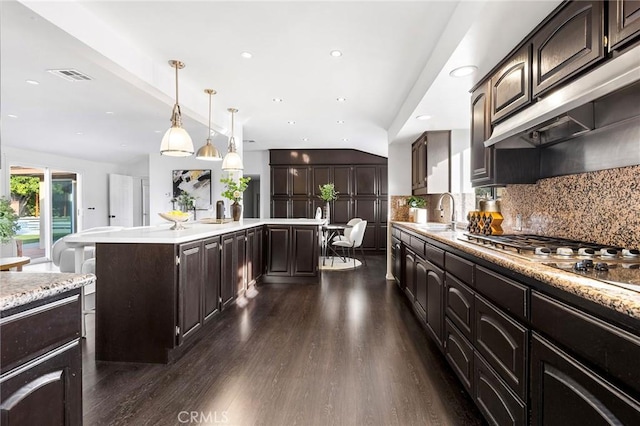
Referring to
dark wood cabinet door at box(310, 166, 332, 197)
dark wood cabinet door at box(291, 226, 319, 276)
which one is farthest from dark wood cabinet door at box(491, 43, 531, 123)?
dark wood cabinet door at box(310, 166, 332, 197)

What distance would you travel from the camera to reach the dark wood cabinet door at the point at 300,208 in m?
8.45

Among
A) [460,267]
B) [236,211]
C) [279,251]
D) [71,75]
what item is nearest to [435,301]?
[460,267]

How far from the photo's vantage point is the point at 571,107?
136cm

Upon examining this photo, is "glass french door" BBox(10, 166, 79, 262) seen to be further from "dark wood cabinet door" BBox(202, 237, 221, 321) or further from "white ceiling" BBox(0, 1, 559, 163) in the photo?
"dark wood cabinet door" BBox(202, 237, 221, 321)

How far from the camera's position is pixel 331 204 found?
8406 mm

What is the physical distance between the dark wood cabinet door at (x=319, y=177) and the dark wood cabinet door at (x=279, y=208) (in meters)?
0.75

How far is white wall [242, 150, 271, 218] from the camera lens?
853 cm

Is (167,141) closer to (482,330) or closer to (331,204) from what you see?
(482,330)

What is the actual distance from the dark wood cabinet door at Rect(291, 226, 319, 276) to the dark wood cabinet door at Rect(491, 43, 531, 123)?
312cm

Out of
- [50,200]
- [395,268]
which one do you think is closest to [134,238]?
[395,268]

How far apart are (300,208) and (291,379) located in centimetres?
643

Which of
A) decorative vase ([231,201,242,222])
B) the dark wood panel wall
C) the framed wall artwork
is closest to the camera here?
decorative vase ([231,201,242,222])

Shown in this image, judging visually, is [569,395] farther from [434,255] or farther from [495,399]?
[434,255]

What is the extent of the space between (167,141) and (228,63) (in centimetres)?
98
